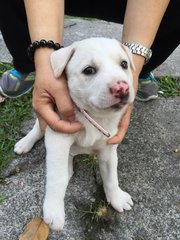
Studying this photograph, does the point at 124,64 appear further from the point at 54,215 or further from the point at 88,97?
the point at 54,215

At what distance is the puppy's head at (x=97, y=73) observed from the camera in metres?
1.40

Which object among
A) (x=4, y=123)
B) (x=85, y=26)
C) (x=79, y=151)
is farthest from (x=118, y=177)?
(x=85, y=26)

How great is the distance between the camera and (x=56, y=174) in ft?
5.10

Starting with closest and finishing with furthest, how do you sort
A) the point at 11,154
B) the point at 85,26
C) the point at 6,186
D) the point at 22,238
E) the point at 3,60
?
1. the point at 22,238
2. the point at 6,186
3. the point at 11,154
4. the point at 3,60
5. the point at 85,26

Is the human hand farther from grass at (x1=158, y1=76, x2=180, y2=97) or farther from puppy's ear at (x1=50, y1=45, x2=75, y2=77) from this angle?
grass at (x1=158, y1=76, x2=180, y2=97)

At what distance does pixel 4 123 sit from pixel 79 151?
0.70 metres

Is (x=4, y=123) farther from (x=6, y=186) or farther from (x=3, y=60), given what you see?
(x=3, y=60)

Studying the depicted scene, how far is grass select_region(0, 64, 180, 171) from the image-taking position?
6.93 ft

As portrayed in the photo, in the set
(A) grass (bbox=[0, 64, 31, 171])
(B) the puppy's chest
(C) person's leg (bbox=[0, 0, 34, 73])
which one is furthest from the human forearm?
(A) grass (bbox=[0, 64, 31, 171])

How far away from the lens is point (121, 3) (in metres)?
2.25

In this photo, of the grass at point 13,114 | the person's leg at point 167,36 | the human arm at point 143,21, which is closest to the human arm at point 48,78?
the human arm at point 143,21

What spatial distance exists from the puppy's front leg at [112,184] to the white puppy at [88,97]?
0.18 feet

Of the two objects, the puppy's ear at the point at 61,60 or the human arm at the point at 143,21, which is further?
the human arm at the point at 143,21

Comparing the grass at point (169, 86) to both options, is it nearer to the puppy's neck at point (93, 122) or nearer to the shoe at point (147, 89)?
the shoe at point (147, 89)
